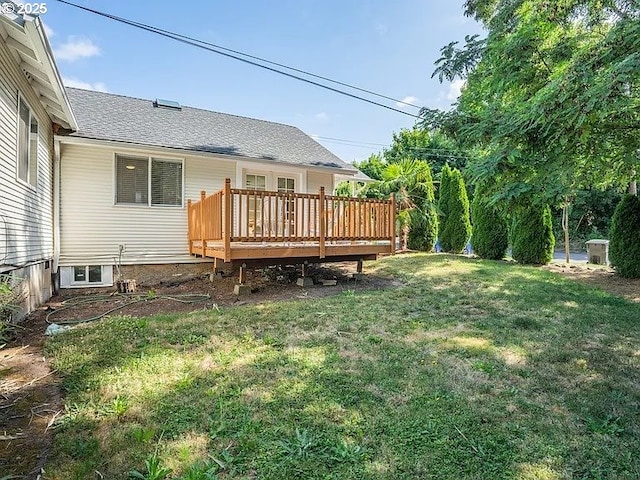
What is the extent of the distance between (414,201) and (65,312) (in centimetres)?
1016

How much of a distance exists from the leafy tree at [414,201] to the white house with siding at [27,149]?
28.2ft

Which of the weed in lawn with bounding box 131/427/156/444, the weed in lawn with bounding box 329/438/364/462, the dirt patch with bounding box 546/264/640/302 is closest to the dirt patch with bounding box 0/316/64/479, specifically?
the weed in lawn with bounding box 131/427/156/444

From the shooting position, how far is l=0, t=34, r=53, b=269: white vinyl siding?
4426 millimetres

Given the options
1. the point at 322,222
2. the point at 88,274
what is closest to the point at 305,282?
the point at 322,222

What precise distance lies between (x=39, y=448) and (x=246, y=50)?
434 inches

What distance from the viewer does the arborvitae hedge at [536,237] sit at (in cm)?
1023

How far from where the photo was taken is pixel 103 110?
9055mm

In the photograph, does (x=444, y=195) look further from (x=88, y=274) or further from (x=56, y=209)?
(x=56, y=209)

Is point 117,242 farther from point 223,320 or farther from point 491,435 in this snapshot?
point 491,435

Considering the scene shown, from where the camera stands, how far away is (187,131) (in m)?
9.42

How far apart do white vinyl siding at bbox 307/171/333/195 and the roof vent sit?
14.5 ft

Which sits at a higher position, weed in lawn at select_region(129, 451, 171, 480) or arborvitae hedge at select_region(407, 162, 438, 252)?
arborvitae hedge at select_region(407, 162, 438, 252)

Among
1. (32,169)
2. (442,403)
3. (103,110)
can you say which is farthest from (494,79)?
(103,110)

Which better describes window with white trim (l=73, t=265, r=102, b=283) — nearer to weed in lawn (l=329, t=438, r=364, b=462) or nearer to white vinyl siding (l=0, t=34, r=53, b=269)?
white vinyl siding (l=0, t=34, r=53, b=269)
